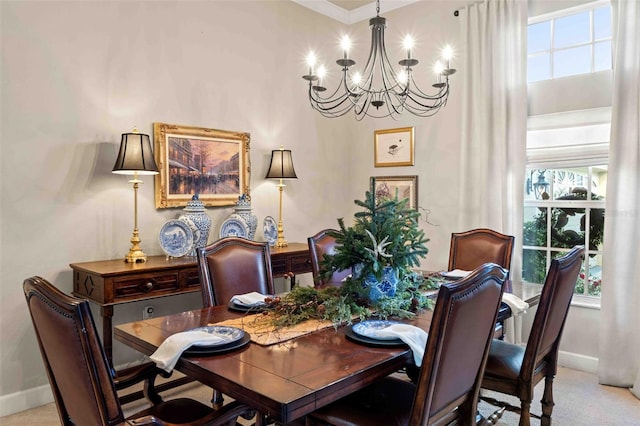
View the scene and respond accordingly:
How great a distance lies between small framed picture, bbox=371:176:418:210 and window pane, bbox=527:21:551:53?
1.49 meters

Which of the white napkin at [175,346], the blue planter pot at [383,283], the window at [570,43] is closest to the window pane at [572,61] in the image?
the window at [570,43]

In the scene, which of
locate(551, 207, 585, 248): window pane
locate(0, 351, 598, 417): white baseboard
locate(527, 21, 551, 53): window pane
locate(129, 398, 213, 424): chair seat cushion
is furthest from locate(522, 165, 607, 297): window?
locate(0, 351, 598, 417): white baseboard

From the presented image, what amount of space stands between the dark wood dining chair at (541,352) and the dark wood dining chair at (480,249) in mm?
807

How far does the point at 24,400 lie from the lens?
2.96m

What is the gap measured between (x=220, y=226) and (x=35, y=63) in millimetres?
1726

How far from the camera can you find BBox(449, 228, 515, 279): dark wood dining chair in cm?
324

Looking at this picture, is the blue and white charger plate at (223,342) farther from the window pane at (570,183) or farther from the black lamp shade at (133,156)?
the window pane at (570,183)

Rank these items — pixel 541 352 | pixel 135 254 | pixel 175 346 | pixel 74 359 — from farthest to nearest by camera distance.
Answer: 1. pixel 135 254
2. pixel 541 352
3. pixel 175 346
4. pixel 74 359

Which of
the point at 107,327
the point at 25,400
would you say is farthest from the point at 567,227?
the point at 25,400

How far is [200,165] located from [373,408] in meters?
2.55

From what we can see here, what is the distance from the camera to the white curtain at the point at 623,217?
3.27 metres

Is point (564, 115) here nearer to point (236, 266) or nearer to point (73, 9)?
point (236, 266)

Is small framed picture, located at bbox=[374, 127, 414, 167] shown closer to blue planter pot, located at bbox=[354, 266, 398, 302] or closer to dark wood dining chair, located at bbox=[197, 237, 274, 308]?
dark wood dining chair, located at bbox=[197, 237, 274, 308]

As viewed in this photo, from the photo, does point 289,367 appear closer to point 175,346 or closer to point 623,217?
point 175,346
